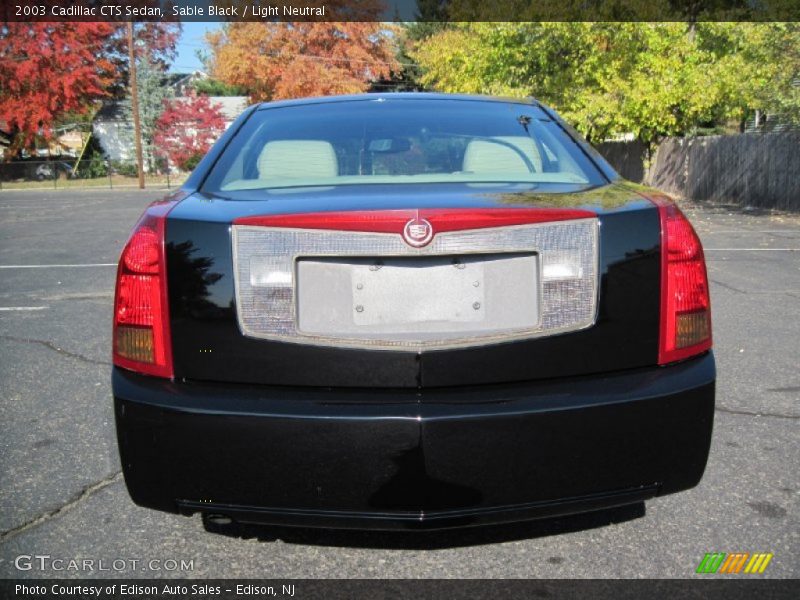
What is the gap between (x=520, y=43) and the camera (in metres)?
23.8

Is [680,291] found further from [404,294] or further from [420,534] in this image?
[420,534]

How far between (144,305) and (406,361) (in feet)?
2.47

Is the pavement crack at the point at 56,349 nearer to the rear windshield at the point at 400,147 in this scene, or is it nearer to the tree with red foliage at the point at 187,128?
the rear windshield at the point at 400,147

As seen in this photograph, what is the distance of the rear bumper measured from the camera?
6.61ft

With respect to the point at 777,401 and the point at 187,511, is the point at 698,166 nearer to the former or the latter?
the point at 777,401

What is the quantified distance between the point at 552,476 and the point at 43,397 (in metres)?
3.28

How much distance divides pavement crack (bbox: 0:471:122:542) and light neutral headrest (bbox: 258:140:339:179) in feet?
4.75

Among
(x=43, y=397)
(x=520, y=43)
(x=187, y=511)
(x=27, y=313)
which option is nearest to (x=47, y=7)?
(x=520, y=43)

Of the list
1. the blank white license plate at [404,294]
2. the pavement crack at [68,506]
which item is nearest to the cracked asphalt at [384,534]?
the pavement crack at [68,506]

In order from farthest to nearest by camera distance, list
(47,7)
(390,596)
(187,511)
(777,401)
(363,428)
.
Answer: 1. (47,7)
2. (777,401)
3. (390,596)
4. (187,511)
5. (363,428)

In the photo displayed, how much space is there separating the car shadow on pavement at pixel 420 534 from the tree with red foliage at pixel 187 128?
42792 millimetres

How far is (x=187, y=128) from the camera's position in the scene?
143 ft

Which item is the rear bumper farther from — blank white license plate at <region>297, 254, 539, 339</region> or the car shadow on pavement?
the car shadow on pavement

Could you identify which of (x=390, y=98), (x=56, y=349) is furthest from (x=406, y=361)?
(x=56, y=349)
